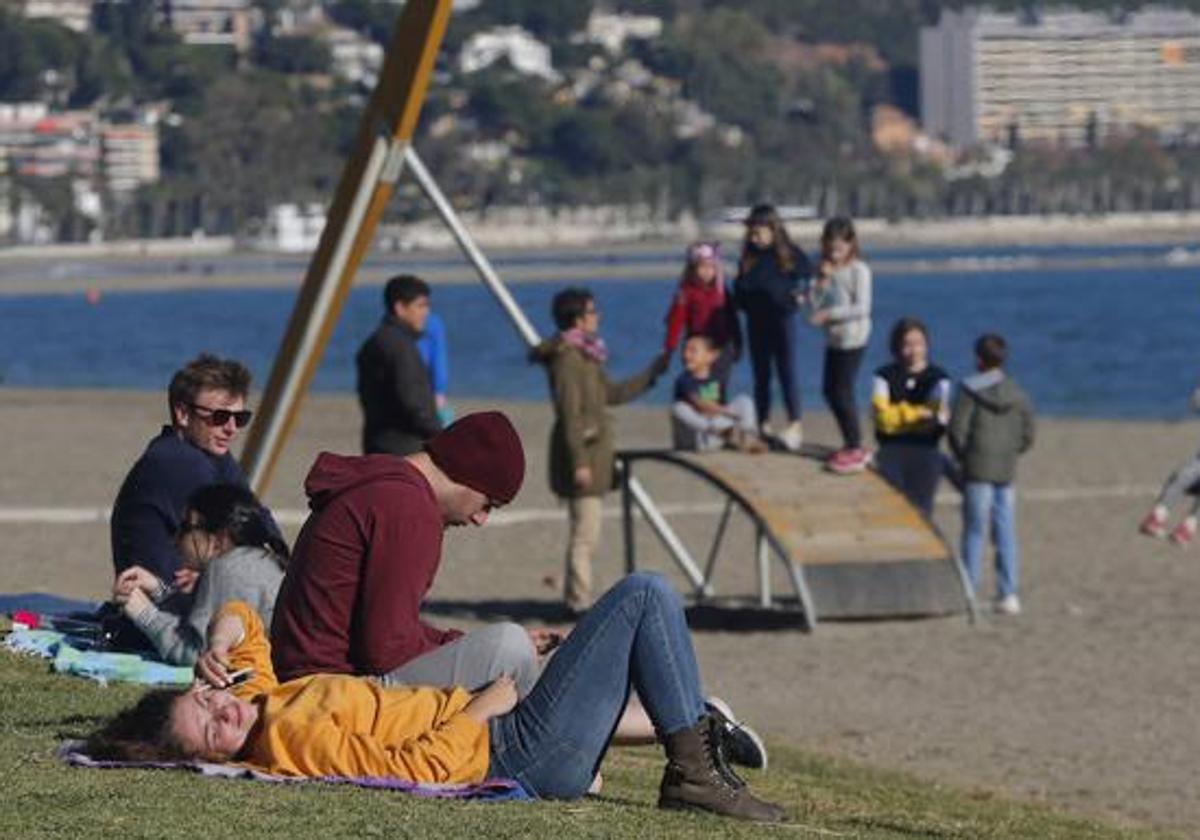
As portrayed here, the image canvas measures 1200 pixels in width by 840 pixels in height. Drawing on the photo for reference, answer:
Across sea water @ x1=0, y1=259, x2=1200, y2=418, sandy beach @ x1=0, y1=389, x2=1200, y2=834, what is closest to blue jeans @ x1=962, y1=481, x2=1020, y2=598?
sandy beach @ x1=0, y1=389, x2=1200, y2=834

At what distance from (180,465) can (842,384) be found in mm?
7227

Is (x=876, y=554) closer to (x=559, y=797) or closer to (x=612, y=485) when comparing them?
(x=612, y=485)

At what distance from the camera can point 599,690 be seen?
869cm

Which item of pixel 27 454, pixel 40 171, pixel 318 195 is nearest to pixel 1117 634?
pixel 27 454

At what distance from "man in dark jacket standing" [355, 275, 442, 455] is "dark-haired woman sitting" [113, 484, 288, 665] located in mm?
5404

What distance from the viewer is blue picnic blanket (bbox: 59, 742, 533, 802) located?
8633 millimetres

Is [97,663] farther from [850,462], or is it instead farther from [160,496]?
[850,462]

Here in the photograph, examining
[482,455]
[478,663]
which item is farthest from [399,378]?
[482,455]

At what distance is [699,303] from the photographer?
1730 cm

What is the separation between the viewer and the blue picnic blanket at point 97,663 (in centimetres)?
1067

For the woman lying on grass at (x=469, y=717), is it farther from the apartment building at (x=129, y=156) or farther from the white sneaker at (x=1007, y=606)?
the apartment building at (x=129, y=156)

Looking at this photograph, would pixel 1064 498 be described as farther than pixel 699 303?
Yes

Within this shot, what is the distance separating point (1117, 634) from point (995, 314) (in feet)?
266

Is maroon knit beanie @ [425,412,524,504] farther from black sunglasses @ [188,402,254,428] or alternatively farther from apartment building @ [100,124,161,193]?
apartment building @ [100,124,161,193]
